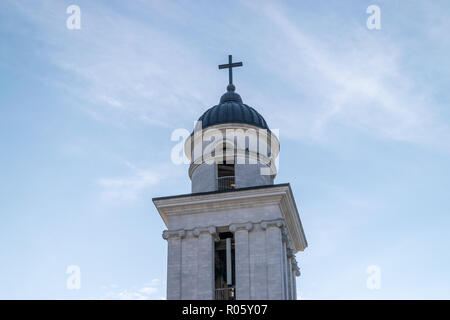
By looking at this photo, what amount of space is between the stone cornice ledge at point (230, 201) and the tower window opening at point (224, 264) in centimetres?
178

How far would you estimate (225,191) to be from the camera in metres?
34.6

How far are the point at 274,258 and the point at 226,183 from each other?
19.9ft

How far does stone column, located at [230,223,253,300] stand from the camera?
32.3 meters

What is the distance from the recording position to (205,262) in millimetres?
33438

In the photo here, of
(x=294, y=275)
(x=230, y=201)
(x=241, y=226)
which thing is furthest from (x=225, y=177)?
(x=294, y=275)

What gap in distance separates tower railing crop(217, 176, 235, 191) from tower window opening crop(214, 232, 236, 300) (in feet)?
9.02

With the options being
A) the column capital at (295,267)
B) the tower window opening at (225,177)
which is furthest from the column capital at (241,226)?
the column capital at (295,267)

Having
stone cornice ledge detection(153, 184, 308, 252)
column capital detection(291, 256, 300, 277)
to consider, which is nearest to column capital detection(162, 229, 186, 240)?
stone cornice ledge detection(153, 184, 308, 252)

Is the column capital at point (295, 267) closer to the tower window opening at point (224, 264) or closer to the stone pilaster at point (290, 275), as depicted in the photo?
the stone pilaster at point (290, 275)

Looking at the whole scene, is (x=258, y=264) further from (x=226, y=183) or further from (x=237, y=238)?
(x=226, y=183)
